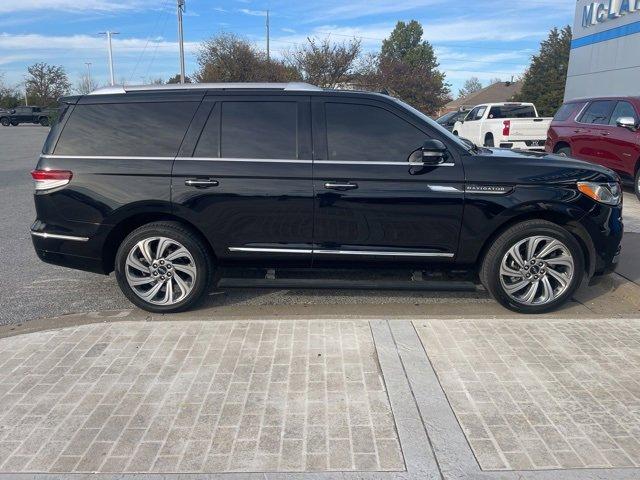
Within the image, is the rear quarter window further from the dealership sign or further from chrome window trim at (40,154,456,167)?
chrome window trim at (40,154,456,167)

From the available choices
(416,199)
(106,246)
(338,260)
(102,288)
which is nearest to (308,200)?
(338,260)

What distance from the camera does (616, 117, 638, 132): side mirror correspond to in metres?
8.94

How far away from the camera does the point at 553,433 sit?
288cm

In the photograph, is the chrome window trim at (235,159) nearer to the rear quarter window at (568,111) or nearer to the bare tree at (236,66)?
the rear quarter window at (568,111)

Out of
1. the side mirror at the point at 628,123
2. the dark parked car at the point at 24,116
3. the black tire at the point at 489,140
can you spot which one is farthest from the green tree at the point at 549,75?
the dark parked car at the point at 24,116

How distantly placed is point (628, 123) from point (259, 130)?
24.1ft

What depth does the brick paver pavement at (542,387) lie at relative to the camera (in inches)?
108

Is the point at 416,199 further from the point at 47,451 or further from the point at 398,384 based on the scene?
the point at 47,451

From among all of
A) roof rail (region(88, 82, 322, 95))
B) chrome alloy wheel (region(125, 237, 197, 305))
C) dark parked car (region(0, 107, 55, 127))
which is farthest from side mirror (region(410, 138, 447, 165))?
dark parked car (region(0, 107, 55, 127))

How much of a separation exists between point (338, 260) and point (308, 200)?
0.59m

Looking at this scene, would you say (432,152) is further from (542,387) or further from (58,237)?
(58,237)

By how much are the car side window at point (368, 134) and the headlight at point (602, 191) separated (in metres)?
1.41

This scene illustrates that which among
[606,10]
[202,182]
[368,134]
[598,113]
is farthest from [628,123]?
[606,10]

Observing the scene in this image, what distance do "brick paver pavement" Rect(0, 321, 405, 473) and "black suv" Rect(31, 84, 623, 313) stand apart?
68 centimetres
